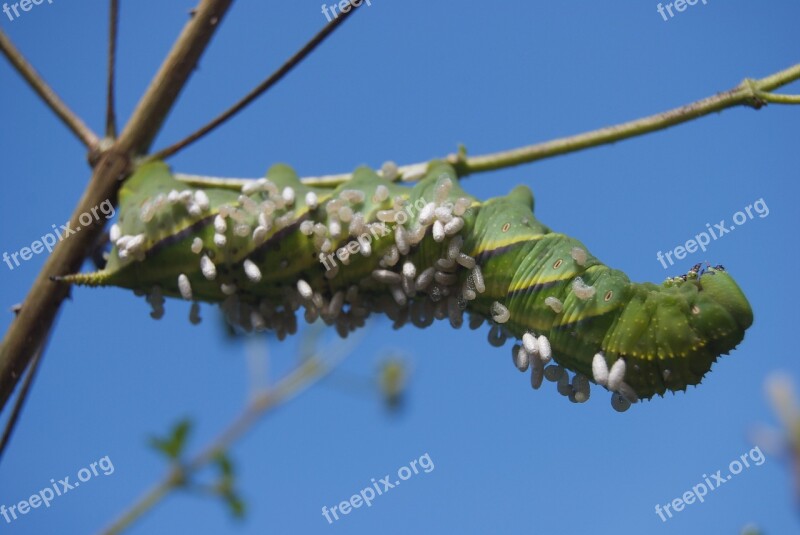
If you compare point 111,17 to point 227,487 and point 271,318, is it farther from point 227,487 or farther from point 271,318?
point 227,487

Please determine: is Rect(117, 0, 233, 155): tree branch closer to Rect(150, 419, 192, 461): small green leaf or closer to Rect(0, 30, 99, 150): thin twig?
Rect(0, 30, 99, 150): thin twig

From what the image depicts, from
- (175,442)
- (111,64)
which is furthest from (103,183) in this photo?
(175,442)

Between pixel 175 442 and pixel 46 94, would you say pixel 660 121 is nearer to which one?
pixel 46 94

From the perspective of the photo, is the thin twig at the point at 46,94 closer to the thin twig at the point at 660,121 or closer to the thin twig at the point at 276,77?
the thin twig at the point at 276,77

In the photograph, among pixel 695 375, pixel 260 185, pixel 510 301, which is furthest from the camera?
pixel 260 185

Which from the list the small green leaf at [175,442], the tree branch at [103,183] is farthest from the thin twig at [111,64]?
the small green leaf at [175,442]

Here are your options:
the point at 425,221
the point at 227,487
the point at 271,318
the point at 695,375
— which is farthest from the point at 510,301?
the point at 227,487

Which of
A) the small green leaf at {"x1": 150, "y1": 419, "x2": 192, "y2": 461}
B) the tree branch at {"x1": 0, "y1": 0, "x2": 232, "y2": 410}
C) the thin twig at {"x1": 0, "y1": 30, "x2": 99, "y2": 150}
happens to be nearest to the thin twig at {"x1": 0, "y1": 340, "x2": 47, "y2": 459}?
the tree branch at {"x1": 0, "y1": 0, "x2": 232, "y2": 410}
